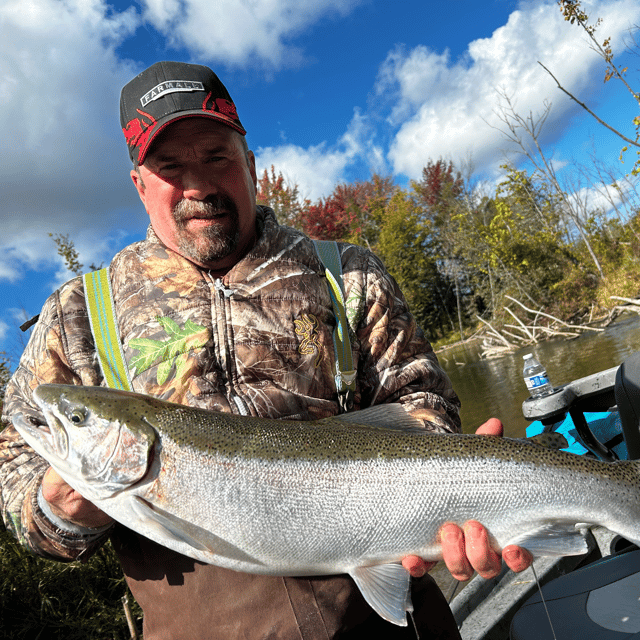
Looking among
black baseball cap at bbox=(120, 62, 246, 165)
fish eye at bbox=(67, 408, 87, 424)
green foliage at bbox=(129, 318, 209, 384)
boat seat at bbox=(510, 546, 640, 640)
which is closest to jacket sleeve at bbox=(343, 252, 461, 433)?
green foliage at bbox=(129, 318, 209, 384)

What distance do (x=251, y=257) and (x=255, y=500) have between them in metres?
1.25

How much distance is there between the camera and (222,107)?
2512 mm

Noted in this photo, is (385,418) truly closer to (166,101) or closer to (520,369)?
(166,101)

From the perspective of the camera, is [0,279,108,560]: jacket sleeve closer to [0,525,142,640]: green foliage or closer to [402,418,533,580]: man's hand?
[402,418,533,580]: man's hand

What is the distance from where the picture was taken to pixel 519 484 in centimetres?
189

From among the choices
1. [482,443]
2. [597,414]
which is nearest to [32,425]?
[482,443]

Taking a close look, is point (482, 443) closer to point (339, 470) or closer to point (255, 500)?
point (339, 470)

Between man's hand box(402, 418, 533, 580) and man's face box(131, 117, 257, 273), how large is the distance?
166 cm

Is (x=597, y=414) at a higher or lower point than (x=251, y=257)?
lower

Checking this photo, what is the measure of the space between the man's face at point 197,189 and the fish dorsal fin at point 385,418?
106 cm

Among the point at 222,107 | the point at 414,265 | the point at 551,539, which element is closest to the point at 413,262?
the point at 414,265

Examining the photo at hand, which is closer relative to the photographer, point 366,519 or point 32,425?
point 366,519

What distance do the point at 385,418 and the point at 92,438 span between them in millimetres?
1212

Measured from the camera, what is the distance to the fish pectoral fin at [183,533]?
179cm
